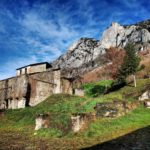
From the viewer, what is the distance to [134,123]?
1917 centimetres

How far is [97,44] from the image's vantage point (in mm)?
135250

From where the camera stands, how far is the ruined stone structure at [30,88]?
40.2 metres

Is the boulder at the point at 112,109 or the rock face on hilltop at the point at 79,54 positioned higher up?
the rock face on hilltop at the point at 79,54

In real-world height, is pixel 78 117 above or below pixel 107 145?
above

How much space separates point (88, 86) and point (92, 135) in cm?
3157

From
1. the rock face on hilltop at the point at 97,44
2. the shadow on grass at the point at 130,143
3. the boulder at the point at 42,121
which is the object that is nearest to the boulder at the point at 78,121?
the boulder at the point at 42,121

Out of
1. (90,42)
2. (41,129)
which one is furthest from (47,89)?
(90,42)

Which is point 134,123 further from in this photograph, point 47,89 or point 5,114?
point 47,89

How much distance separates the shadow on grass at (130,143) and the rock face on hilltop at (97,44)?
101 meters

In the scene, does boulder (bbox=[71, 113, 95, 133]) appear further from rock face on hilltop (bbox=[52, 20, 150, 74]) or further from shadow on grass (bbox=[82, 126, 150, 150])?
rock face on hilltop (bbox=[52, 20, 150, 74])

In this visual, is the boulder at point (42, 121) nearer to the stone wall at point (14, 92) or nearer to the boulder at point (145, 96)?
the boulder at point (145, 96)

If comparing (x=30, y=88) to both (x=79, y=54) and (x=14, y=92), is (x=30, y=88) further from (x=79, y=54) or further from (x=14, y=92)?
(x=79, y=54)

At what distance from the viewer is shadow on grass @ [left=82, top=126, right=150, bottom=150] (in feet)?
44.6

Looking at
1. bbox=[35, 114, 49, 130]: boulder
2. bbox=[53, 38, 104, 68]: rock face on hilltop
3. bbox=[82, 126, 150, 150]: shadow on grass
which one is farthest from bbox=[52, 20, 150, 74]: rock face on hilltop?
bbox=[82, 126, 150, 150]: shadow on grass
